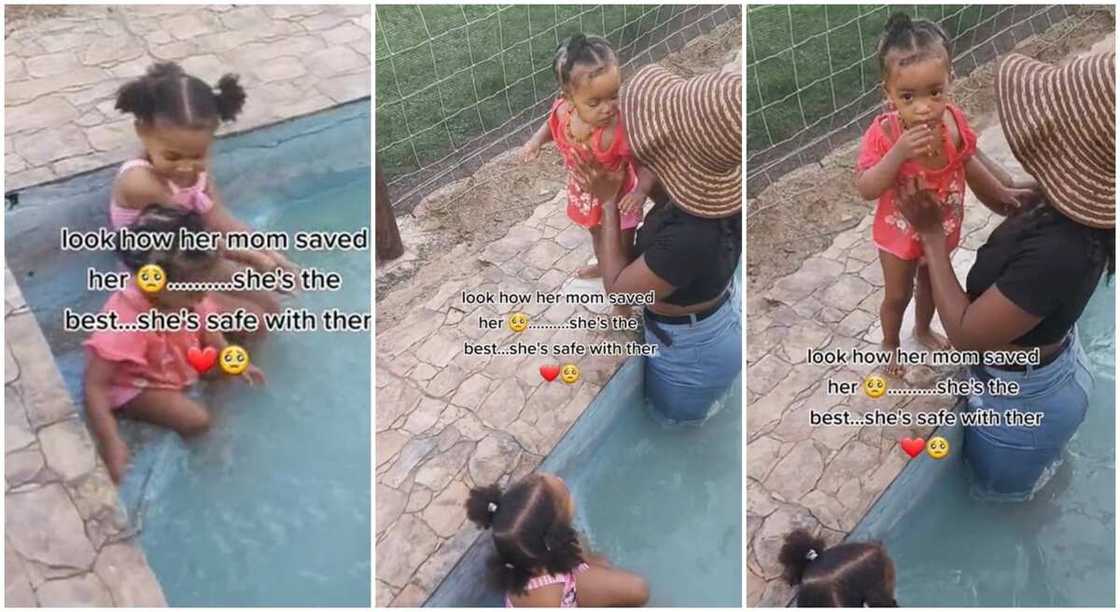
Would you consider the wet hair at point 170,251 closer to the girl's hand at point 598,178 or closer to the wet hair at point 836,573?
the girl's hand at point 598,178

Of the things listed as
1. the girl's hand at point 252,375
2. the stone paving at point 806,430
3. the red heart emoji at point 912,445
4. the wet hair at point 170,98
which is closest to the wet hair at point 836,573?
the stone paving at point 806,430

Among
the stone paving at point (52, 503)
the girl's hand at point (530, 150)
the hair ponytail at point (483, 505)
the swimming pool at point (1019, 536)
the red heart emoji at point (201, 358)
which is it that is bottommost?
the swimming pool at point (1019, 536)

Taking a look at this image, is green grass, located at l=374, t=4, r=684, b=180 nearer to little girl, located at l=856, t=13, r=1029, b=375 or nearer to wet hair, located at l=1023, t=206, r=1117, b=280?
little girl, located at l=856, t=13, r=1029, b=375

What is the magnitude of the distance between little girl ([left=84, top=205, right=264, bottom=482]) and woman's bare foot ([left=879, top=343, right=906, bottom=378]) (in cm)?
201

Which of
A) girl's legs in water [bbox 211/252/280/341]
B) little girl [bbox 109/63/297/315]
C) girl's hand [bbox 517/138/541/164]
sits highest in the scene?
little girl [bbox 109/63/297/315]

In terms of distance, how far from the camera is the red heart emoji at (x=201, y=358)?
2943 mm

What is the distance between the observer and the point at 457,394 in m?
3.07

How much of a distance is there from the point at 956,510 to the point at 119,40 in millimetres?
2891

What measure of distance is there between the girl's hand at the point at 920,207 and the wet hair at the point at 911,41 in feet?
1.07

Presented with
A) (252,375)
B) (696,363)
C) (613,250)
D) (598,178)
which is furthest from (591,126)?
(252,375)

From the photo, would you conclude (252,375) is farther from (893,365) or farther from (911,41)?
(911,41)

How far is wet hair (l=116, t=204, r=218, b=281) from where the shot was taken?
2898mm

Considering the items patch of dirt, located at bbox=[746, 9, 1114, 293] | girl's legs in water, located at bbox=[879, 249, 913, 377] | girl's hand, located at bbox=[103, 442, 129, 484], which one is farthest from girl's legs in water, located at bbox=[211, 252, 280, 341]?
girl's legs in water, located at bbox=[879, 249, 913, 377]

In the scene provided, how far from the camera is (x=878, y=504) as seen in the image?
3061mm
